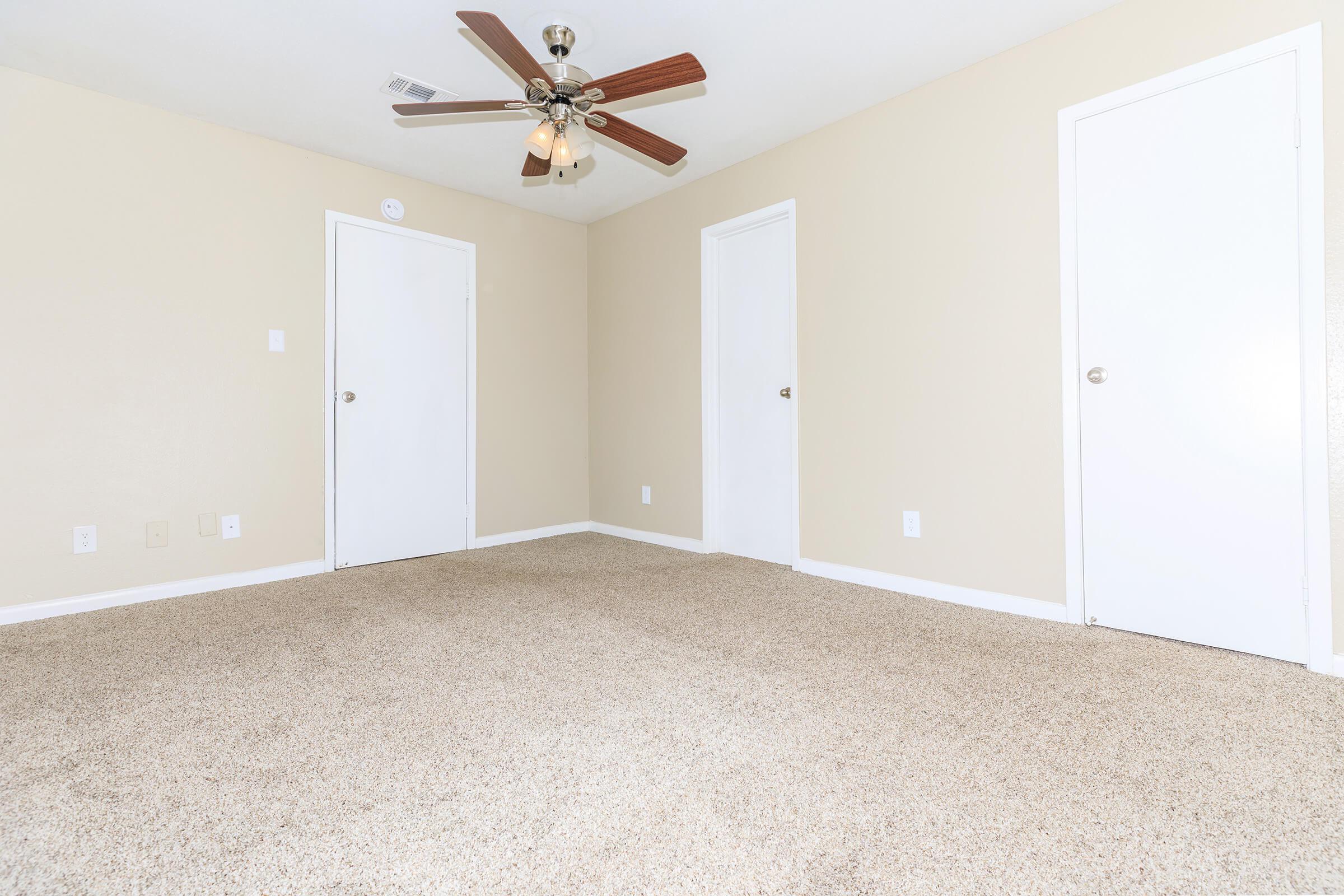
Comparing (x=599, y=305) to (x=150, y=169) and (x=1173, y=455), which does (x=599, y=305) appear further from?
(x=1173, y=455)

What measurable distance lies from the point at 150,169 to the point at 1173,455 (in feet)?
14.7

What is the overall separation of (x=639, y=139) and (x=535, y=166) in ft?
1.78

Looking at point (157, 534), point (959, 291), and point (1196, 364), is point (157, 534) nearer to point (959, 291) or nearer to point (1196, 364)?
point (959, 291)

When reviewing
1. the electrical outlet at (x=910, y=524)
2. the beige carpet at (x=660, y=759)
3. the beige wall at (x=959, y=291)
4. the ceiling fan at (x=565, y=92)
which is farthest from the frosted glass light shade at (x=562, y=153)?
the electrical outlet at (x=910, y=524)

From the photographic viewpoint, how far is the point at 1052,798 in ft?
4.18

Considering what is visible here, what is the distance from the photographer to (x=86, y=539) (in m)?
2.78

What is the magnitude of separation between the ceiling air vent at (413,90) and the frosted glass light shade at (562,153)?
778 millimetres

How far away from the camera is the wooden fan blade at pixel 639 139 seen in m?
2.43

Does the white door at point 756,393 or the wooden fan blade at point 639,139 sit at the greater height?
the wooden fan blade at point 639,139

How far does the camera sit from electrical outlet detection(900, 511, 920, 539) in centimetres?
288

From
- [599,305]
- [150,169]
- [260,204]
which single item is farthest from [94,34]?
[599,305]

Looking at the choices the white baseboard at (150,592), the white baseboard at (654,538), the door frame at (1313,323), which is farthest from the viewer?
the white baseboard at (654,538)

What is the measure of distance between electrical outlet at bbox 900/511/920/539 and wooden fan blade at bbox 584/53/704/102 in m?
Answer: 2.01

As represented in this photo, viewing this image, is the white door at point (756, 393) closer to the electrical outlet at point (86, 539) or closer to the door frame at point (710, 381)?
the door frame at point (710, 381)
